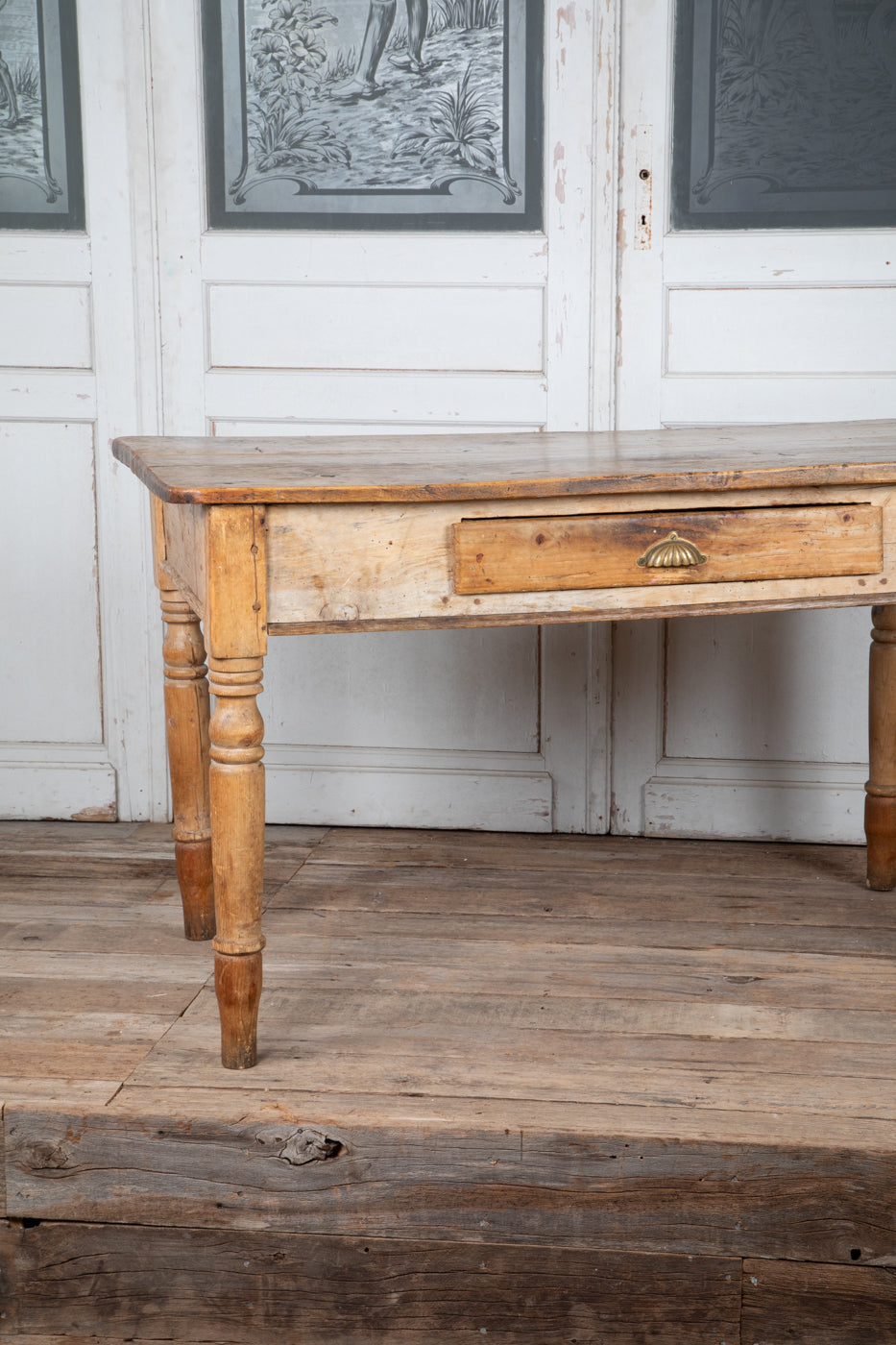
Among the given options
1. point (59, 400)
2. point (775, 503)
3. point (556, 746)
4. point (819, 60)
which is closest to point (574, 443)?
point (775, 503)

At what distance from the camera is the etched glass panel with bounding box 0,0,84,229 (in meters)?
2.56

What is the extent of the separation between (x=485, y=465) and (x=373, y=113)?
123cm

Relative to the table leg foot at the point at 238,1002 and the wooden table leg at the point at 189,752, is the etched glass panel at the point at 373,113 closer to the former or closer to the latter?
the wooden table leg at the point at 189,752

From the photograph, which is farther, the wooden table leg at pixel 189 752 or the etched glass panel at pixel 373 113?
the etched glass panel at pixel 373 113

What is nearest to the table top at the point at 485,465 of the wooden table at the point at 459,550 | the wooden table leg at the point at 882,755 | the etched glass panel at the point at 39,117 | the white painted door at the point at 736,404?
the wooden table at the point at 459,550

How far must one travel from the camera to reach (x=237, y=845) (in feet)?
5.24

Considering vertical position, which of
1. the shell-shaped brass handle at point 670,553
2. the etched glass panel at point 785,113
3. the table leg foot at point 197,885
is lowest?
the table leg foot at point 197,885

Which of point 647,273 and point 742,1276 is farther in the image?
point 647,273

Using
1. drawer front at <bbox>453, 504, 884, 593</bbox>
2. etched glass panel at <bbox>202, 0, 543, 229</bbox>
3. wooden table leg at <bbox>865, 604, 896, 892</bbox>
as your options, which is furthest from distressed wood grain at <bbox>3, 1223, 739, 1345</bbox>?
etched glass panel at <bbox>202, 0, 543, 229</bbox>

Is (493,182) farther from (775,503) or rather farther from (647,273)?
(775,503)

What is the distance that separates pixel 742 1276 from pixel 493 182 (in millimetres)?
2036

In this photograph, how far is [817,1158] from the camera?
147 cm

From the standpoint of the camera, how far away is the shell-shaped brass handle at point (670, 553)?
1.62 meters

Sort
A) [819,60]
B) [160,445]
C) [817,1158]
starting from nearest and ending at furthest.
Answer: [817,1158], [160,445], [819,60]
